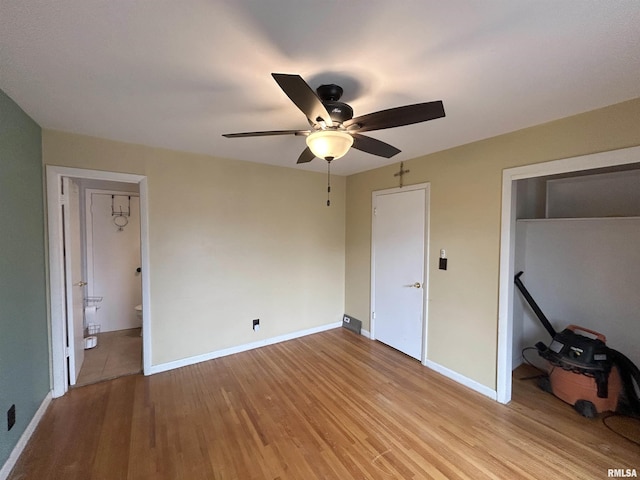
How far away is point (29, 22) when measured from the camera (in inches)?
43.4

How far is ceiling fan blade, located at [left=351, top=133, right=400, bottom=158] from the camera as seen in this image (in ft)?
5.63

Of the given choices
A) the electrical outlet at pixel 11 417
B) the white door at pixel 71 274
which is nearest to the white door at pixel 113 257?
the white door at pixel 71 274

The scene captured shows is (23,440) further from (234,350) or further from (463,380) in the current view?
(463,380)

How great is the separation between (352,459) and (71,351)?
8.74 ft

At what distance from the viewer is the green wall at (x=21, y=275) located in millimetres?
1689

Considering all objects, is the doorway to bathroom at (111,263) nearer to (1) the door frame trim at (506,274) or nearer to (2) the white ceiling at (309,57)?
(2) the white ceiling at (309,57)

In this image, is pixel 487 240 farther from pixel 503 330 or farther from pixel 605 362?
pixel 605 362

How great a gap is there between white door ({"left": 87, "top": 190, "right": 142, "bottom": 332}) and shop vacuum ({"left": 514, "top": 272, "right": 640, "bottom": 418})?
5257 mm

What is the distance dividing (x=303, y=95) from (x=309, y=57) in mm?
271

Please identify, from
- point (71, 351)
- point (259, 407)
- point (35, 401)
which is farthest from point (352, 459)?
point (71, 351)

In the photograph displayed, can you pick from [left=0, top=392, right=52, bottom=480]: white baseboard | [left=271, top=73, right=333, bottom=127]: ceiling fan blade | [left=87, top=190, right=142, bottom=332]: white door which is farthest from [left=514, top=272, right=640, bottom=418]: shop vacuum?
[left=87, top=190, right=142, bottom=332]: white door

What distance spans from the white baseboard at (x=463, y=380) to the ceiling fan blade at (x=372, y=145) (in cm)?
231

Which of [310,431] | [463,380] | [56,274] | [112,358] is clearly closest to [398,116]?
[310,431]

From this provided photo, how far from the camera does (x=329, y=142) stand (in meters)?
1.51
